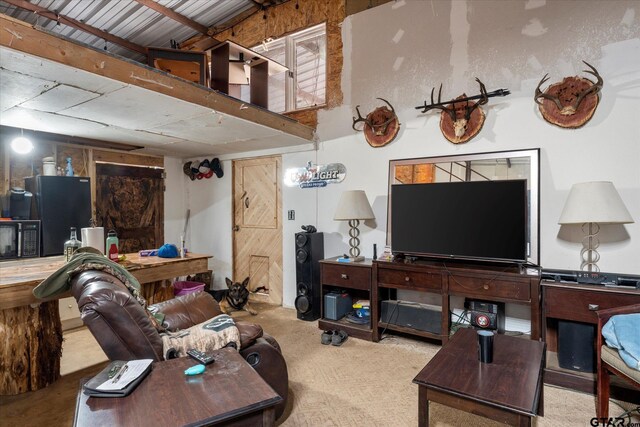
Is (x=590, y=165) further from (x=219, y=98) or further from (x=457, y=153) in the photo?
(x=219, y=98)

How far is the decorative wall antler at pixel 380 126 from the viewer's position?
3819 mm

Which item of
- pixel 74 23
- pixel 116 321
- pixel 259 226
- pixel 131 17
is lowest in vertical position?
pixel 116 321

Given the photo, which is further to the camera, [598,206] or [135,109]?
[135,109]

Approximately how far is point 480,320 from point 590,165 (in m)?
1.59

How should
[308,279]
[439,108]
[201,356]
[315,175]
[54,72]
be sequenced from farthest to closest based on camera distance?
[315,175]
[308,279]
[439,108]
[54,72]
[201,356]

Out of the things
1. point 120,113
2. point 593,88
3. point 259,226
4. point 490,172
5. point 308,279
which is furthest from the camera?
point 259,226

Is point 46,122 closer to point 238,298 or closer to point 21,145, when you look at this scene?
point 21,145

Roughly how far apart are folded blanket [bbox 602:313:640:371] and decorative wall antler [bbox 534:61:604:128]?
169 centimetres

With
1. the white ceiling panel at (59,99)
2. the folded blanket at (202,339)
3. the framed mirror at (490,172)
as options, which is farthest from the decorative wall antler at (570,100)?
the white ceiling panel at (59,99)

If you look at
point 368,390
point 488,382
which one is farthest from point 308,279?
point 488,382

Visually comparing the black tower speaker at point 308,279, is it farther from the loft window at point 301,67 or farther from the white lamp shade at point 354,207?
the loft window at point 301,67

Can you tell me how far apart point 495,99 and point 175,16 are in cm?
431

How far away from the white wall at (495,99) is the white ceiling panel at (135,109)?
1.75 m

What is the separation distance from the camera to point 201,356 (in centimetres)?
155
